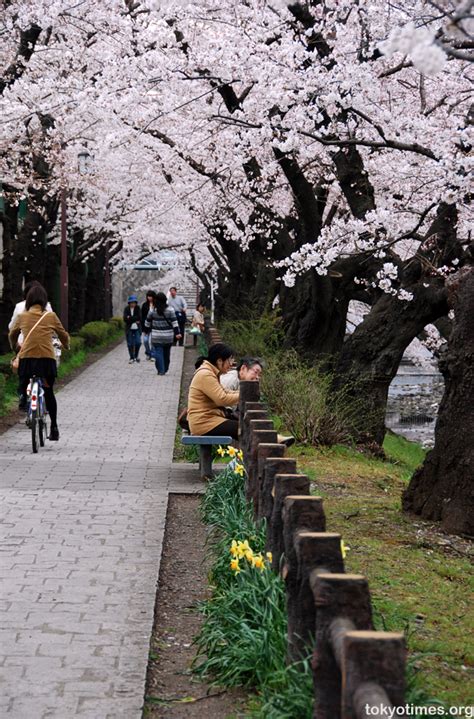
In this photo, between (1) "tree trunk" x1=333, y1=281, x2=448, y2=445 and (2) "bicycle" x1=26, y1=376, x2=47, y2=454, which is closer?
(2) "bicycle" x1=26, y1=376, x2=47, y2=454

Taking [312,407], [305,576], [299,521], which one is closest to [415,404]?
[312,407]

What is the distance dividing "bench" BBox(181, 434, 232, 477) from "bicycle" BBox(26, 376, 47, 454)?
2.27 m

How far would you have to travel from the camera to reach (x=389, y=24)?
36.4 feet

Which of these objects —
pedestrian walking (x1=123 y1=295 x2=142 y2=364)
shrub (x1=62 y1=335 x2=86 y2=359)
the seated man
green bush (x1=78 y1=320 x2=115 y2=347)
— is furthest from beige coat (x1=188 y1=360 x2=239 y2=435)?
green bush (x1=78 y1=320 x2=115 y2=347)

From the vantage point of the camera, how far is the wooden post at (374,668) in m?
2.89

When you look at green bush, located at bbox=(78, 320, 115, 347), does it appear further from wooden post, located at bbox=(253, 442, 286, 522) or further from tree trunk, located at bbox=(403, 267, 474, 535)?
wooden post, located at bbox=(253, 442, 286, 522)

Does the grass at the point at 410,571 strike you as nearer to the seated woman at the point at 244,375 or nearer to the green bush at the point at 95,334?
the seated woman at the point at 244,375

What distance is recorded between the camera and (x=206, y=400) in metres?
10.5

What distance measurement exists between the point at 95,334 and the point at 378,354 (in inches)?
904

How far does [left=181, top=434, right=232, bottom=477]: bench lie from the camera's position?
1022 centimetres

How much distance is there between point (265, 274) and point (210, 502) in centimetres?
1683

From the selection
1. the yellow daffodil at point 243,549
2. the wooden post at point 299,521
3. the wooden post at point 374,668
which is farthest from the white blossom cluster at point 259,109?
the yellow daffodil at point 243,549

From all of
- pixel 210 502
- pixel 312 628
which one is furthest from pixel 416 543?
pixel 312 628

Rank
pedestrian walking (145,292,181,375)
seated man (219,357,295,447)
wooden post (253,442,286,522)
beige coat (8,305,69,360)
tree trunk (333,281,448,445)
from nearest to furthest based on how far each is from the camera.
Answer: wooden post (253,442,286,522)
seated man (219,357,295,447)
beige coat (8,305,69,360)
tree trunk (333,281,448,445)
pedestrian walking (145,292,181,375)
